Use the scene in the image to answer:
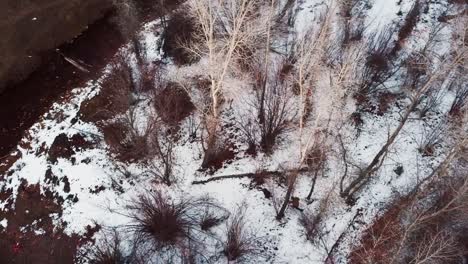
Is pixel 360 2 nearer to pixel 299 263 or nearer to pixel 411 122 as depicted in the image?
pixel 411 122

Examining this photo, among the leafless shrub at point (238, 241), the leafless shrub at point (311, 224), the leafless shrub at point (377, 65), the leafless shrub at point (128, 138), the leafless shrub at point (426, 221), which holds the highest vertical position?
the leafless shrub at point (128, 138)

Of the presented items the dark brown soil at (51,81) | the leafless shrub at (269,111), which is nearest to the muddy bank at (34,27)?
the dark brown soil at (51,81)

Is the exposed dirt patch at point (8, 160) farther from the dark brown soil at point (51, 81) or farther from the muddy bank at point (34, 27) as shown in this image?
the muddy bank at point (34, 27)

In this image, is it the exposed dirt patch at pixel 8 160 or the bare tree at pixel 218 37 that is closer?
the bare tree at pixel 218 37

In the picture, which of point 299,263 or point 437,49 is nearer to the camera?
point 299,263

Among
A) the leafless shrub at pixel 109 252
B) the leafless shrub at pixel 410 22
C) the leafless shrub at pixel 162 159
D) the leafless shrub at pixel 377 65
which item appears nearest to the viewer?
the leafless shrub at pixel 109 252

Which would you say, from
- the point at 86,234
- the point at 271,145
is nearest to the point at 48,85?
the point at 86,234
